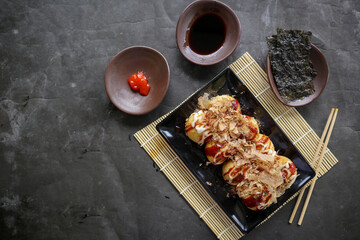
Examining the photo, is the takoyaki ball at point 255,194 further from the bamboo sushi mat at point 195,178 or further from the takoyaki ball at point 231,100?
the takoyaki ball at point 231,100

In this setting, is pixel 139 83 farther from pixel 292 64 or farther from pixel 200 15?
pixel 292 64

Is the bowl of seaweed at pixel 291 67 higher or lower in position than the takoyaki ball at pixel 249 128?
higher

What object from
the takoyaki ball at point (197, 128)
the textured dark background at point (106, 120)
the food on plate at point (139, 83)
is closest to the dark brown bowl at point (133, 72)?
the food on plate at point (139, 83)

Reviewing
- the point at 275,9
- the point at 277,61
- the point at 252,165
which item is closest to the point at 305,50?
the point at 277,61

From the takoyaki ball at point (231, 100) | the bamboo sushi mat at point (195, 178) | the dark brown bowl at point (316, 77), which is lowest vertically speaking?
the bamboo sushi mat at point (195, 178)

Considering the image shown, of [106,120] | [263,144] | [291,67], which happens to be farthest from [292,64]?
[106,120]

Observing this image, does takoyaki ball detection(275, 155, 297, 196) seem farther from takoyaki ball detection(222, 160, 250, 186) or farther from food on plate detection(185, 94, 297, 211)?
takoyaki ball detection(222, 160, 250, 186)
